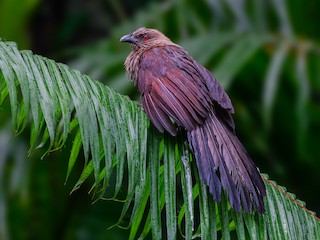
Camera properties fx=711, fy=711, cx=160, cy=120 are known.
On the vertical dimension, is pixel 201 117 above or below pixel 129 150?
above

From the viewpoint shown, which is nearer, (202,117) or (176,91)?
(202,117)

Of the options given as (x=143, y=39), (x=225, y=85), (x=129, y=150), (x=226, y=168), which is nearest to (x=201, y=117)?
(x=226, y=168)

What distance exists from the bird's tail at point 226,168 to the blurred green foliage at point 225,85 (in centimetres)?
207

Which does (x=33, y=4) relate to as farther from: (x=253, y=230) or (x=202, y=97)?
(x=253, y=230)

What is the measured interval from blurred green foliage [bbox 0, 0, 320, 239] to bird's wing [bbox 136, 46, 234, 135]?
1590mm

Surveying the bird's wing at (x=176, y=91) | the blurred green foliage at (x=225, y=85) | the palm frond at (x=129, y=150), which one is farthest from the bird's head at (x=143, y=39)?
the palm frond at (x=129, y=150)

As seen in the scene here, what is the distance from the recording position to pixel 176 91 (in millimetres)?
3041

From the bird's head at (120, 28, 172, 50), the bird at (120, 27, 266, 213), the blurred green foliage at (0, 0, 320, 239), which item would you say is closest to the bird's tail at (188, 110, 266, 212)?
the bird at (120, 27, 266, 213)

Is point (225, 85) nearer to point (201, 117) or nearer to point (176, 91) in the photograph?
point (176, 91)

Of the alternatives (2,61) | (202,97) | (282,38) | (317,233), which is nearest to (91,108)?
(2,61)

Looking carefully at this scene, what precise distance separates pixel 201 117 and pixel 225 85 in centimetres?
191

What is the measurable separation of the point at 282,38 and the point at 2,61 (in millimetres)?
3562

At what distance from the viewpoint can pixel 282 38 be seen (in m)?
5.71

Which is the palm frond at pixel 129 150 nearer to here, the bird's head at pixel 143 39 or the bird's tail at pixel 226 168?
the bird's tail at pixel 226 168
